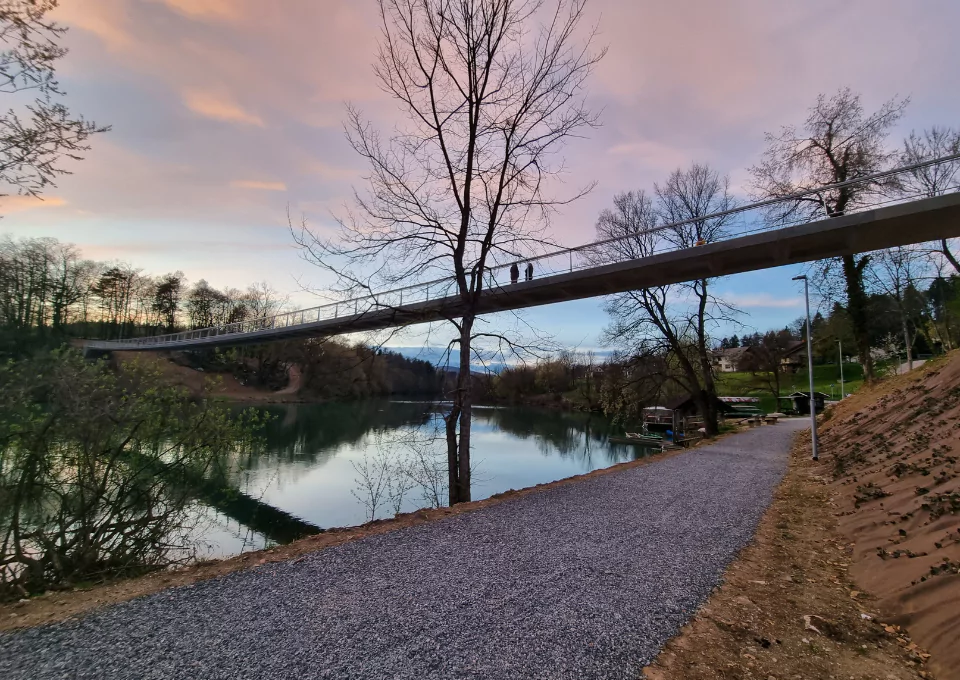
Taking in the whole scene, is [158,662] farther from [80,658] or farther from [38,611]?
[38,611]

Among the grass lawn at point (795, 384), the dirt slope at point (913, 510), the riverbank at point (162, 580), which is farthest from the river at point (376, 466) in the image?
the grass lawn at point (795, 384)

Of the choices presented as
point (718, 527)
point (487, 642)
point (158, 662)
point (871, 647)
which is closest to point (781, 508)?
point (718, 527)

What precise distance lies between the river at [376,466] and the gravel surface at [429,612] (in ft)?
13.3

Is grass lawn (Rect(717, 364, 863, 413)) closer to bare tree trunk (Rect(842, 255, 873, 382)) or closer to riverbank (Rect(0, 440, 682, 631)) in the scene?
bare tree trunk (Rect(842, 255, 873, 382))

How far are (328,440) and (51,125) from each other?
20191 mm

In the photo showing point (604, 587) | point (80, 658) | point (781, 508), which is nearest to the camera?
point (80, 658)

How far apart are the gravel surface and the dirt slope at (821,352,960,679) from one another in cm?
125

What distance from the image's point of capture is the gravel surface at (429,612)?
2.72 meters

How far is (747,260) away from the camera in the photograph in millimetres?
10875

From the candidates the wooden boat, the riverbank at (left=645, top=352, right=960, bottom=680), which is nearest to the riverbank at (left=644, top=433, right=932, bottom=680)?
the riverbank at (left=645, top=352, right=960, bottom=680)

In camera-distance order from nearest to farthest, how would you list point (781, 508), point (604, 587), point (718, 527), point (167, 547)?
point (604, 587) → point (718, 527) → point (167, 547) → point (781, 508)

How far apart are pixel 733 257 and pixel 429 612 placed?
10.5 m

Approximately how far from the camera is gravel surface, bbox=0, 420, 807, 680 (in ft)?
8.93

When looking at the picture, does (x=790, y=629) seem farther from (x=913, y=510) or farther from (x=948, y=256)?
(x=948, y=256)
